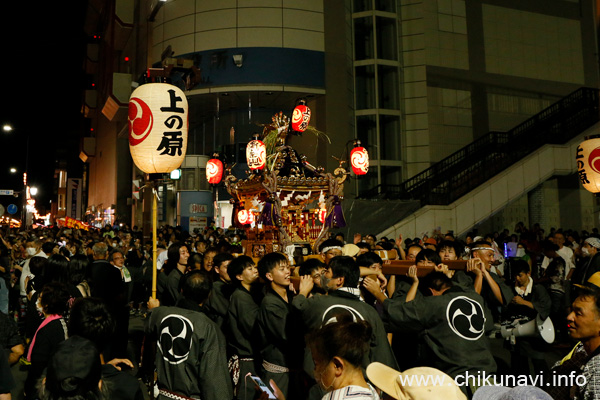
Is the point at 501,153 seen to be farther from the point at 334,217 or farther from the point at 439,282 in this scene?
the point at 439,282

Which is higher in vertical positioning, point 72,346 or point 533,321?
point 72,346

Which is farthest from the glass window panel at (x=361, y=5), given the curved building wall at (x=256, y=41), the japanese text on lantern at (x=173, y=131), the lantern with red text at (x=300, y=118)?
the japanese text on lantern at (x=173, y=131)

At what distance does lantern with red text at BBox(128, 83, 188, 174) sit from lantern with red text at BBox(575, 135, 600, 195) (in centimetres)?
979

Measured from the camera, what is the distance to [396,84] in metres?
25.8

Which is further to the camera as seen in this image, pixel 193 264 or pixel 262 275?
pixel 193 264

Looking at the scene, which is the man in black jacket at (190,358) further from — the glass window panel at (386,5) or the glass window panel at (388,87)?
the glass window panel at (386,5)

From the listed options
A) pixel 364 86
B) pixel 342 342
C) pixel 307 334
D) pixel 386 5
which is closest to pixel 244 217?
pixel 364 86

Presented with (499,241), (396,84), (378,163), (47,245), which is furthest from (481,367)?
(396,84)

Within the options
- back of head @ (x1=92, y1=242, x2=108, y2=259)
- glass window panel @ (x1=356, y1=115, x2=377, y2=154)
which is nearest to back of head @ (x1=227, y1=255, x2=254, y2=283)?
back of head @ (x1=92, y1=242, x2=108, y2=259)

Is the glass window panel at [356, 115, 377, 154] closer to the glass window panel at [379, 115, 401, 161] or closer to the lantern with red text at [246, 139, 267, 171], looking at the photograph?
the glass window panel at [379, 115, 401, 161]

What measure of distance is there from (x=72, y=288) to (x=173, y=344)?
233 cm

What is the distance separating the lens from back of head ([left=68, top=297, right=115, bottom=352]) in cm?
315

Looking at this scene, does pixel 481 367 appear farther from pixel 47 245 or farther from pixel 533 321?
pixel 47 245

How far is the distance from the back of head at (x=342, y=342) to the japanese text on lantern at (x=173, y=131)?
562 cm
